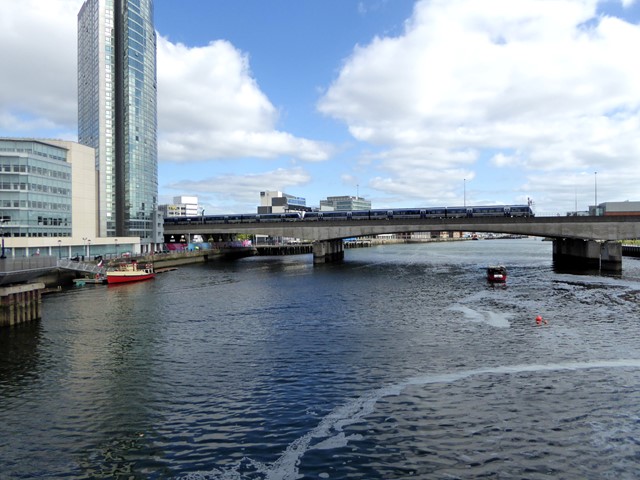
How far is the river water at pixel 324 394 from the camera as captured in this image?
18609 millimetres

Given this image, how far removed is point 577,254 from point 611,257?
65.3 feet

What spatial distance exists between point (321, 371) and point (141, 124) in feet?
382

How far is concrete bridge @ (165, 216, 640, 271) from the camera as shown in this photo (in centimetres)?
10081

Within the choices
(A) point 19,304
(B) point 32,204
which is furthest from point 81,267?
(A) point 19,304

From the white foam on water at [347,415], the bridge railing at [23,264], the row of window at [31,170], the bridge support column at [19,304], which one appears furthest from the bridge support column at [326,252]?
the white foam on water at [347,415]

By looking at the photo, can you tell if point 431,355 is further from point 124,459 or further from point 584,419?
point 124,459

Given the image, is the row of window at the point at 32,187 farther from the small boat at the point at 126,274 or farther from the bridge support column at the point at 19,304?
the bridge support column at the point at 19,304

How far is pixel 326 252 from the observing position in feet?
447

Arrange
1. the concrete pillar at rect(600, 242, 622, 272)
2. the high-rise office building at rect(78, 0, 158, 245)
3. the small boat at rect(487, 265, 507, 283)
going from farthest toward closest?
the high-rise office building at rect(78, 0, 158, 245) < the concrete pillar at rect(600, 242, 622, 272) < the small boat at rect(487, 265, 507, 283)

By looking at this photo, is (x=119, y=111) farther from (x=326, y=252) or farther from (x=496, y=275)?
(x=496, y=275)

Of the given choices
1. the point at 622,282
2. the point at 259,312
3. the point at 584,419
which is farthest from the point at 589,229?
the point at 584,419

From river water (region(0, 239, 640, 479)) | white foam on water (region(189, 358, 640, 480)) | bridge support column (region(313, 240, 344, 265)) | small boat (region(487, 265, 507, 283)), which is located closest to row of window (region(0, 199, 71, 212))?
river water (region(0, 239, 640, 479))

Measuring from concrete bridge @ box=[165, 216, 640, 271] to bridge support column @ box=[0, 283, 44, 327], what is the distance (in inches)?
3254

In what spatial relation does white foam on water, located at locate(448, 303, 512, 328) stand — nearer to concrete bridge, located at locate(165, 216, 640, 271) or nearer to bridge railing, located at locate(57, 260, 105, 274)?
bridge railing, located at locate(57, 260, 105, 274)
